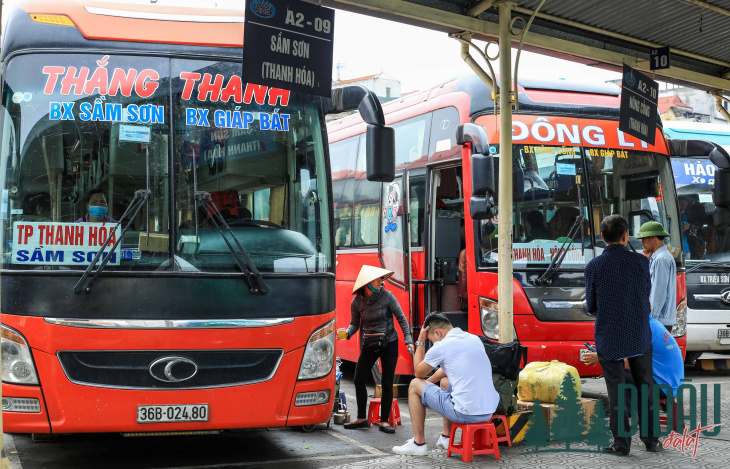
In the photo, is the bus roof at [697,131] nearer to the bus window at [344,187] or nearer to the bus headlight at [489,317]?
the bus window at [344,187]

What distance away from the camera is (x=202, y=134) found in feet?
20.9

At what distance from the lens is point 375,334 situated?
28.3 ft

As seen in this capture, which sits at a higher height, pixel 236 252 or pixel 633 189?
pixel 633 189

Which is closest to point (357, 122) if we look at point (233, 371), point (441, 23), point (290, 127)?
point (441, 23)

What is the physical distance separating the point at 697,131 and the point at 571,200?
5411 millimetres

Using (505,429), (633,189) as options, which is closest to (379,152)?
(505,429)

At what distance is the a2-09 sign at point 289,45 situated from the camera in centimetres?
650

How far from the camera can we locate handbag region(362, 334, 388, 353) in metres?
8.57

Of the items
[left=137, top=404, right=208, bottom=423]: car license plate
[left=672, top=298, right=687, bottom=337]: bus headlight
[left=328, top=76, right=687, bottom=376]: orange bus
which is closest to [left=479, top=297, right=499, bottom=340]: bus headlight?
[left=328, top=76, right=687, bottom=376]: orange bus

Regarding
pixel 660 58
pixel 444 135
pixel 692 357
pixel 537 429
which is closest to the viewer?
pixel 537 429

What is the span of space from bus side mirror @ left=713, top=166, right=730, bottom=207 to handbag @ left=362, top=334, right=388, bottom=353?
15.0 ft

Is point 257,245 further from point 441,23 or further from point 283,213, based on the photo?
point 441,23

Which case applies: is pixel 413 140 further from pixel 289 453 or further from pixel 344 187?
pixel 289 453

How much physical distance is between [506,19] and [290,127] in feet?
9.64
